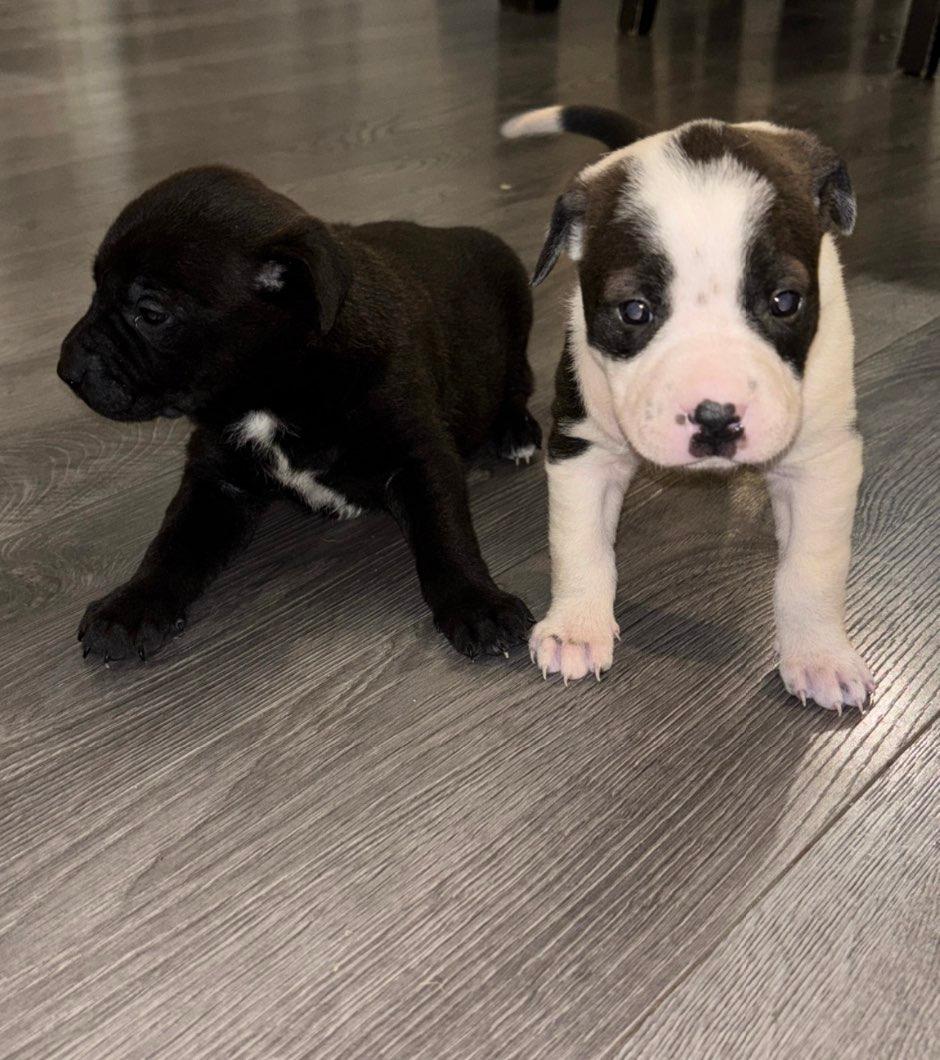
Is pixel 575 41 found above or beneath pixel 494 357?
beneath

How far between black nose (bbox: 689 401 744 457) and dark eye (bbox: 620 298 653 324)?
19 cm

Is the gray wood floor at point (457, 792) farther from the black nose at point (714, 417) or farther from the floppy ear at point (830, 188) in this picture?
the floppy ear at point (830, 188)

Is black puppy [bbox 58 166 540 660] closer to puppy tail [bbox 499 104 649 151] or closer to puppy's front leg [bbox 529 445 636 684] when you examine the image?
puppy's front leg [bbox 529 445 636 684]

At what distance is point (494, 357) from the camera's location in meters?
2.77

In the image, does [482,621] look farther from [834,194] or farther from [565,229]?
[834,194]

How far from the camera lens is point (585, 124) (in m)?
2.60

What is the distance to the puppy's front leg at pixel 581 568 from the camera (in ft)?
6.87

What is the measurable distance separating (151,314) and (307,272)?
272 millimetres

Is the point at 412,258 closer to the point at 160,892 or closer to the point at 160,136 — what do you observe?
the point at 160,892

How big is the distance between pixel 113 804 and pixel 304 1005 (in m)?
0.48

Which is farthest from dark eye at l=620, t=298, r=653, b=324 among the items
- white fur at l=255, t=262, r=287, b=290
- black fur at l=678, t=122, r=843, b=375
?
white fur at l=255, t=262, r=287, b=290

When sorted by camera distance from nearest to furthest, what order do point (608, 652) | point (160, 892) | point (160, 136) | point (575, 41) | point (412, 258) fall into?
Answer: point (160, 892), point (608, 652), point (412, 258), point (160, 136), point (575, 41)

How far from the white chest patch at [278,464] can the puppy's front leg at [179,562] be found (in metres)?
0.07

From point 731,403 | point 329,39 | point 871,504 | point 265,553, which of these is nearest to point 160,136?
point 329,39
